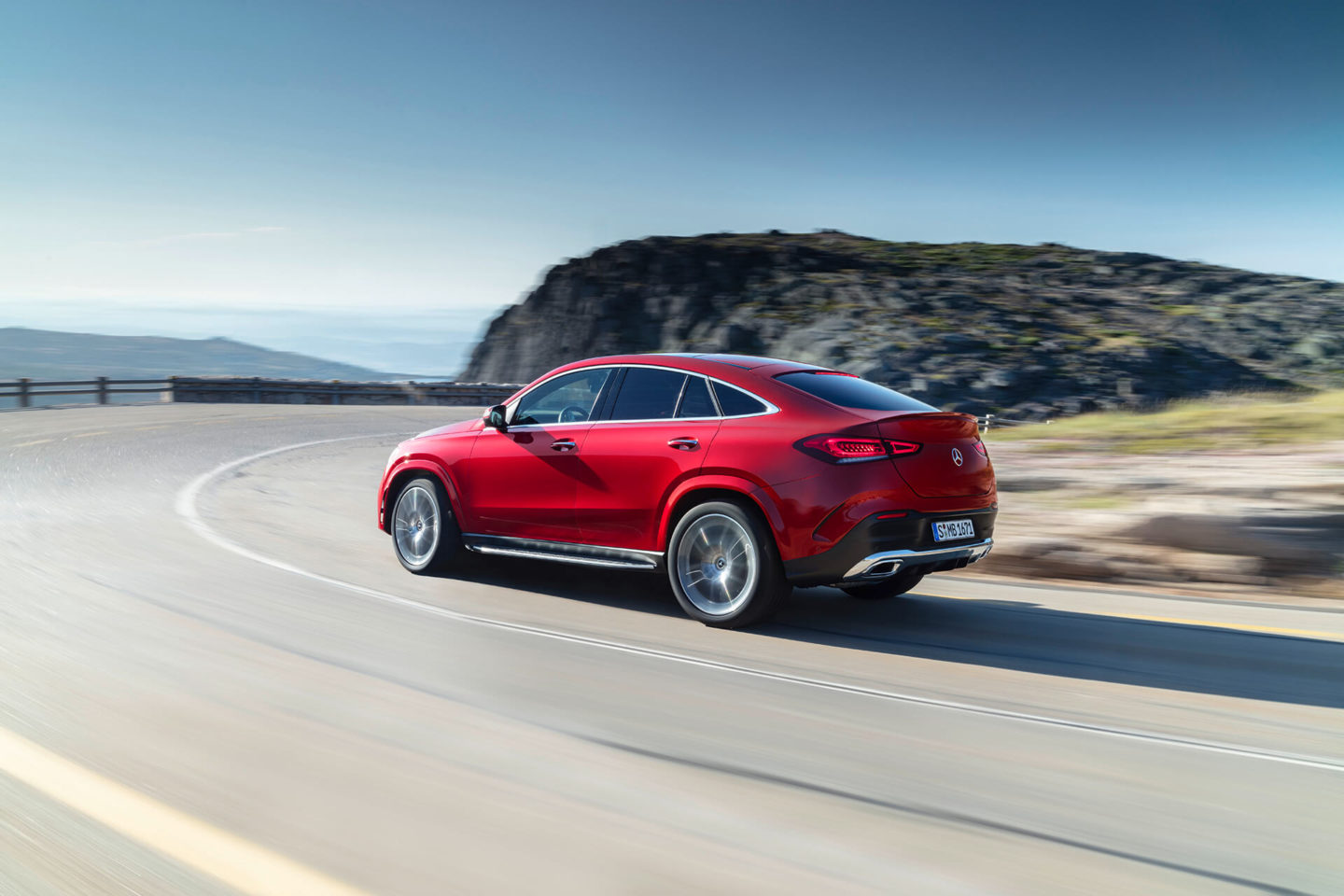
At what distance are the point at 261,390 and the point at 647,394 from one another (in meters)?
36.2

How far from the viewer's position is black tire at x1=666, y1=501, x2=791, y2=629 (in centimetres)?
606

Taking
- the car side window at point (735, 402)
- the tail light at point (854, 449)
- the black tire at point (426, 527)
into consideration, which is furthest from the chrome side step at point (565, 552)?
the tail light at point (854, 449)

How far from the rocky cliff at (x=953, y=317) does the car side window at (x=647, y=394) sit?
38784mm

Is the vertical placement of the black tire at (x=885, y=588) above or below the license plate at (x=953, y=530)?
below

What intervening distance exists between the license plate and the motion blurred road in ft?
2.00

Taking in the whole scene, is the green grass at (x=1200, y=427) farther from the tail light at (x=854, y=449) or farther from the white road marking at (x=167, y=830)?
the white road marking at (x=167, y=830)

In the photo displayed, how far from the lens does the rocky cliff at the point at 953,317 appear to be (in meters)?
47.0

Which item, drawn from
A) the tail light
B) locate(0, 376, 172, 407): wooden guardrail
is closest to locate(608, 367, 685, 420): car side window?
the tail light

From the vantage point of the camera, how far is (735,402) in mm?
6418

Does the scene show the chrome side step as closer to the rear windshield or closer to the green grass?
the rear windshield

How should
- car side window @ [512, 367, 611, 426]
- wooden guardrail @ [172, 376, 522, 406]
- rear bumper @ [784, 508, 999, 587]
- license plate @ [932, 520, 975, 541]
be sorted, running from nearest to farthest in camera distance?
rear bumper @ [784, 508, 999, 587] < license plate @ [932, 520, 975, 541] < car side window @ [512, 367, 611, 426] < wooden guardrail @ [172, 376, 522, 406]

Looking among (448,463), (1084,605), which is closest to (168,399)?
(448,463)

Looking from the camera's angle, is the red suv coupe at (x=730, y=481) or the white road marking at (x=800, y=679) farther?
the red suv coupe at (x=730, y=481)

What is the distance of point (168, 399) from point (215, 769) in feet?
125
